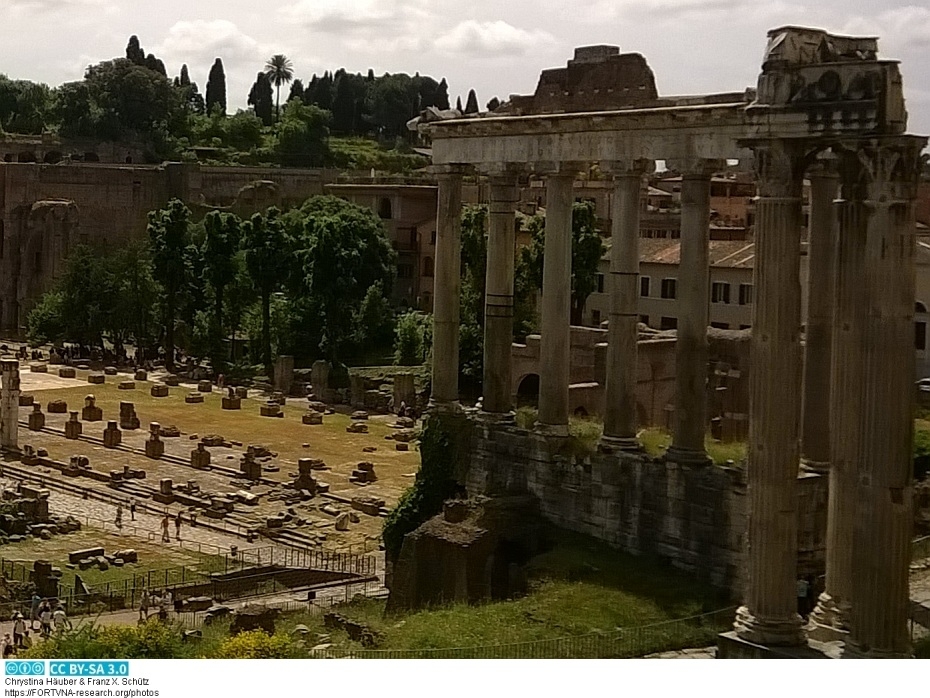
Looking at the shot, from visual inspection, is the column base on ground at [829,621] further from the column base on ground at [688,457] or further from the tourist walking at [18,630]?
the tourist walking at [18,630]

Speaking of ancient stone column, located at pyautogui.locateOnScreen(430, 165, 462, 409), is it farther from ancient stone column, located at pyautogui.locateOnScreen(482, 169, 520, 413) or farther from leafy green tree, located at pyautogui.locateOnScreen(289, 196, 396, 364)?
leafy green tree, located at pyautogui.locateOnScreen(289, 196, 396, 364)

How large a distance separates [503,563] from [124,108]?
182ft

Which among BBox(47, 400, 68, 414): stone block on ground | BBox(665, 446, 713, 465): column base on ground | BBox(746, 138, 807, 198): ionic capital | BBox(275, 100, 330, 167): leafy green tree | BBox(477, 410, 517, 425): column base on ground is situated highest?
BBox(275, 100, 330, 167): leafy green tree

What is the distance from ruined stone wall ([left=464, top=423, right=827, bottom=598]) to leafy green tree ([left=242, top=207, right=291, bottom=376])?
23995 mm

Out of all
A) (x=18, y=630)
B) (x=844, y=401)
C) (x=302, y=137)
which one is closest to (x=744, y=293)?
(x=18, y=630)

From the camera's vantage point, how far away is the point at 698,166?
609 inches

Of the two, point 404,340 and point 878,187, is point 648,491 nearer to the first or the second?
point 878,187

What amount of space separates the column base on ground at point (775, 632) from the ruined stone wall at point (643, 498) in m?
3.48

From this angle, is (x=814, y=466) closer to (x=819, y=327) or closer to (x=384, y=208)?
(x=819, y=327)

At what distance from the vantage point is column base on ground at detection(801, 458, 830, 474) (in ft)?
48.4

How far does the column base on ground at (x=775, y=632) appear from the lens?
35.3 feet

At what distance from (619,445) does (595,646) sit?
3.71 m

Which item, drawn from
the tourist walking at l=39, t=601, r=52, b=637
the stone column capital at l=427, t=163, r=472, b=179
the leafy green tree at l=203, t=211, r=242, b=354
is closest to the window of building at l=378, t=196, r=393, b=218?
the leafy green tree at l=203, t=211, r=242, b=354

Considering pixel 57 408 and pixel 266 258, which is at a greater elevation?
pixel 266 258
